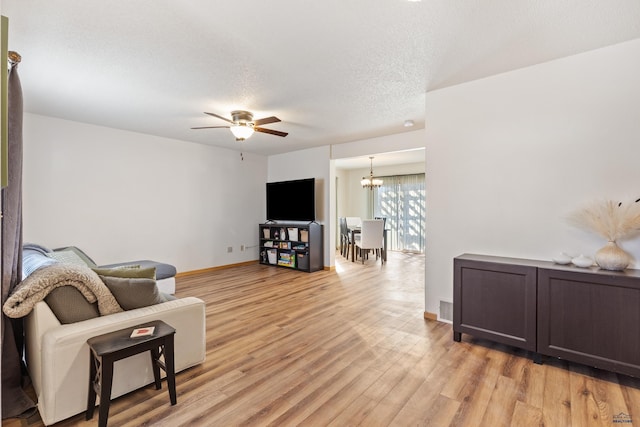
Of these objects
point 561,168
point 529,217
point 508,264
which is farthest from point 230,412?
point 561,168

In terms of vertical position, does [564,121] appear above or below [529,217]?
above

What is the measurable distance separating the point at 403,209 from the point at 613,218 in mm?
6011

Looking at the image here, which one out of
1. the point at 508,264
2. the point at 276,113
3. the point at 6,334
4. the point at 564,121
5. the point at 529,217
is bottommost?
the point at 6,334

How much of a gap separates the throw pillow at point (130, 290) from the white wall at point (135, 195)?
112 inches

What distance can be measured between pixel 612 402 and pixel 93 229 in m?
5.65

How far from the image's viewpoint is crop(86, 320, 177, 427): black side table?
1.54 m

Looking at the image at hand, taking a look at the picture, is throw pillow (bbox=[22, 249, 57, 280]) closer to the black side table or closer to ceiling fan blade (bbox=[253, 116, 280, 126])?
the black side table

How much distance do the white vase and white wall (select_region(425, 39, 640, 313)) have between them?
5.8 inches

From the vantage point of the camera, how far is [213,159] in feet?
18.9

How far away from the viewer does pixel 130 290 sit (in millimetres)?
2014

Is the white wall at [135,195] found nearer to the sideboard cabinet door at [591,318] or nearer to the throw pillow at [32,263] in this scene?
the throw pillow at [32,263]

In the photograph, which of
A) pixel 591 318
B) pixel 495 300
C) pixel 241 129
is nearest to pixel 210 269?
pixel 241 129

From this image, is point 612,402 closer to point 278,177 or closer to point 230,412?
point 230,412

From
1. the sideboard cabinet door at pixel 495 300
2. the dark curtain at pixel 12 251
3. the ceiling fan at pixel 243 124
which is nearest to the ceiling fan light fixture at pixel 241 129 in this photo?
the ceiling fan at pixel 243 124
